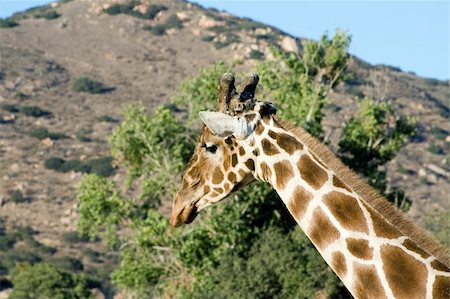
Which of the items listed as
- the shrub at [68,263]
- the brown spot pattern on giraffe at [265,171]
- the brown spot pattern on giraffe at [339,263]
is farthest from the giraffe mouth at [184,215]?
the shrub at [68,263]

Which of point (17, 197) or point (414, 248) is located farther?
point (17, 197)

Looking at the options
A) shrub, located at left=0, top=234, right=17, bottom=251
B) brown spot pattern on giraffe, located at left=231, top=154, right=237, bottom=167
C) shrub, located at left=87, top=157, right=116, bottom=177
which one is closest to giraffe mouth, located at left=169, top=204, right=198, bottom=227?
brown spot pattern on giraffe, located at left=231, top=154, right=237, bottom=167

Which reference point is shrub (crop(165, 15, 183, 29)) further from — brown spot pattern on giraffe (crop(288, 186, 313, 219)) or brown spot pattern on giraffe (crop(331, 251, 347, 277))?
brown spot pattern on giraffe (crop(331, 251, 347, 277))

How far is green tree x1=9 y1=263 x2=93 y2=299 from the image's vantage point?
49.5 metres

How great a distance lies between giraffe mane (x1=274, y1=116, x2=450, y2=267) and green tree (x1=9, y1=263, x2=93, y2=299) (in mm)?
40894

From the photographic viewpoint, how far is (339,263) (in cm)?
782

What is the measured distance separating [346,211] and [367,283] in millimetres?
514

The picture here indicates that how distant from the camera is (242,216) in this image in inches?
1276

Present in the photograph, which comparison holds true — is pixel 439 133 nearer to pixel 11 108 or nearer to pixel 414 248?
pixel 11 108

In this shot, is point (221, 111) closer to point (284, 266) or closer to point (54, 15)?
point (284, 266)

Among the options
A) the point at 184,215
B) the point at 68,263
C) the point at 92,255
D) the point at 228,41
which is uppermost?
the point at 184,215

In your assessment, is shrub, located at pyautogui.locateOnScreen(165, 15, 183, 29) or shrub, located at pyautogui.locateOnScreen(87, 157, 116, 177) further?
shrub, located at pyautogui.locateOnScreen(165, 15, 183, 29)

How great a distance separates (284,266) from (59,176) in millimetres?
41996

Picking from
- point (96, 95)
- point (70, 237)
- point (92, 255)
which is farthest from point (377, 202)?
point (96, 95)
